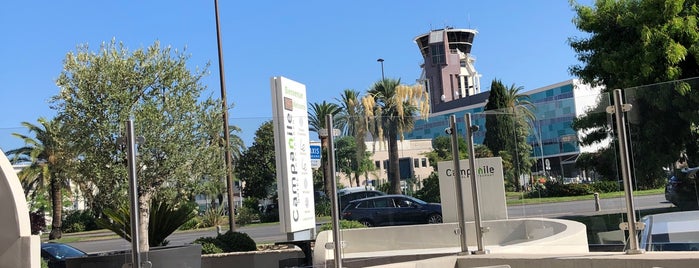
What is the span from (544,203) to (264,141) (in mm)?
4028

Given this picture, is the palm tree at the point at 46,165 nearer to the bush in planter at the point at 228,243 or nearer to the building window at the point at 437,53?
the bush in planter at the point at 228,243

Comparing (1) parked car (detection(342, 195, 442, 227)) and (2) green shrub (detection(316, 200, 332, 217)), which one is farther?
Result: (2) green shrub (detection(316, 200, 332, 217))

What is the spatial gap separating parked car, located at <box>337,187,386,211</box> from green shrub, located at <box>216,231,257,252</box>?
4005mm

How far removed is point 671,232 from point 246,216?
5.79 m

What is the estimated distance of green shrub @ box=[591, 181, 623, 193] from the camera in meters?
6.20

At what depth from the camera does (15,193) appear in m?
6.65

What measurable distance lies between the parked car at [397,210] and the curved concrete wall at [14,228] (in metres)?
3.19

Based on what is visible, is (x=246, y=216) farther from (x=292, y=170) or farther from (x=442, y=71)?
(x=442, y=71)

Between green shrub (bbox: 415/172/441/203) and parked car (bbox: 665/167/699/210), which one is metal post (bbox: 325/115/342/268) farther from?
parked car (bbox: 665/167/699/210)

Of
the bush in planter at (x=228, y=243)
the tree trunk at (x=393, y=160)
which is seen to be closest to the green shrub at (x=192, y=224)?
the bush in planter at (x=228, y=243)

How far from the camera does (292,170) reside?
1076cm

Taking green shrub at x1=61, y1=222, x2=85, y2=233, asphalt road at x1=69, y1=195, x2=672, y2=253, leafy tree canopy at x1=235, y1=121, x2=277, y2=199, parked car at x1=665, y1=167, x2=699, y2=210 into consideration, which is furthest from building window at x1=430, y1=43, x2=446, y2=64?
parked car at x1=665, y1=167, x2=699, y2=210

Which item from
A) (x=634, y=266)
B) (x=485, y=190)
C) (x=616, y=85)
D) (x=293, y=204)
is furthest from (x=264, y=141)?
(x=616, y=85)

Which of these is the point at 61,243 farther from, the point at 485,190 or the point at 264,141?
the point at 485,190
